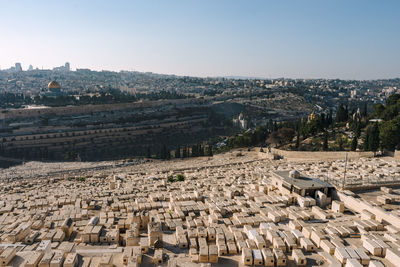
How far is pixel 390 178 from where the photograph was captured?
15.7 m

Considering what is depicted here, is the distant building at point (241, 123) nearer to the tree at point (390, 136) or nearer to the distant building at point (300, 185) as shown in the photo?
the tree at point (390, 136)

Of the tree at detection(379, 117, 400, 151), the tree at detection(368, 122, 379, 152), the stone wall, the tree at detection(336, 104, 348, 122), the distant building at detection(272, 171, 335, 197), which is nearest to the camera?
the distant building at detection(272, 171, 335, 197)

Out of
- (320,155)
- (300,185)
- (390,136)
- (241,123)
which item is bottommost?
(241,123)

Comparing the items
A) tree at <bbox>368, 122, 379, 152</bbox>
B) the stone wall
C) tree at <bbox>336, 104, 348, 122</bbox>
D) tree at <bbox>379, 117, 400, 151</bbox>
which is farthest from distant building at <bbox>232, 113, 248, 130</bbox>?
tree at <bbox>379, 117, 400, 151</bbox>

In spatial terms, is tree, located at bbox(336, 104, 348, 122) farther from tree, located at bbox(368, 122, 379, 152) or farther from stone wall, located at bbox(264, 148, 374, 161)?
tree, located at bbox(368, 122, 379, 152)

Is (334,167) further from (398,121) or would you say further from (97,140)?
(97,140)

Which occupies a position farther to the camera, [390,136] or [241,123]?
[241,123]

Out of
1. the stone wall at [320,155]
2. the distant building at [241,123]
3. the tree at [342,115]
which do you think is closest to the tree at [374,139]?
the stone wall at [320,155]

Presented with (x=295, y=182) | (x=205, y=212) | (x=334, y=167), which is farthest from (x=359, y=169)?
(x=205, y=212)

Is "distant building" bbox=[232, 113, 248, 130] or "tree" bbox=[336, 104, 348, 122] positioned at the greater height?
"tree" bbox=[336, 104, 348, 122]

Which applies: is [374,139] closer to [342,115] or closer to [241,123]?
[342,115]

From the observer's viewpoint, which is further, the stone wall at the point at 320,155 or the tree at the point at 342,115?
the tree at the point at 342,115

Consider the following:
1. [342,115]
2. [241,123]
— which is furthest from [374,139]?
[241,123]

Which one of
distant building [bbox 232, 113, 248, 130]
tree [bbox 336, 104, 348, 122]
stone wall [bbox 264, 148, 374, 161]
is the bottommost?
distant building [bbox 232, 113, 248, 130]
